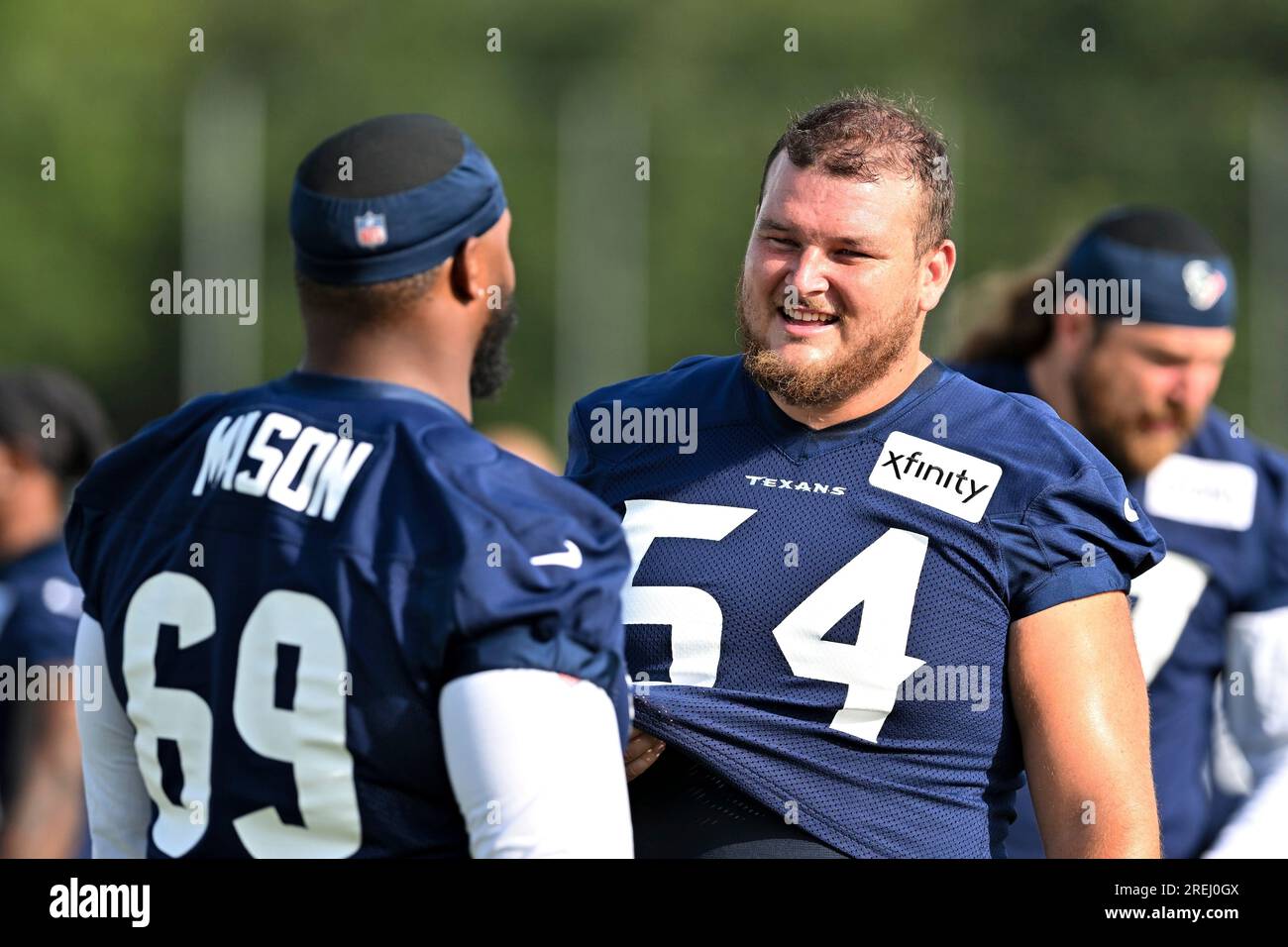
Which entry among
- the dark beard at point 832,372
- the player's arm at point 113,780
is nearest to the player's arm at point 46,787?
the player's arm at point 113,780

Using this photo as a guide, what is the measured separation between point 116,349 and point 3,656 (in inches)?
686

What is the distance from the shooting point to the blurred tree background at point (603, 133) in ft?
65.1

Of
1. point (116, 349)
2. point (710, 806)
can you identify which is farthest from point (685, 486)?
point (116, 349)

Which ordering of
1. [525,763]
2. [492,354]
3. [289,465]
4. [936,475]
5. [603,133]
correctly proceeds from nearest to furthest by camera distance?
[525,763] < [289,465] < [492,354] < [936,475] < [603,133]

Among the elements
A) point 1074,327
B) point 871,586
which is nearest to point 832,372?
point 871,586

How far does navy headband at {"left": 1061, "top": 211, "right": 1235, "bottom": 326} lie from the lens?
475cm

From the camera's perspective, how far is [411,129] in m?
2.48

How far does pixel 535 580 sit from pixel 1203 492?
2.95 metres

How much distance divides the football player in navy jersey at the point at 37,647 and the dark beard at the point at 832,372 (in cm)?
253

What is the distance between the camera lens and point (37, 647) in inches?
196

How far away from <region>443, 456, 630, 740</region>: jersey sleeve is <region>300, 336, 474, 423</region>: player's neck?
7.3 inches

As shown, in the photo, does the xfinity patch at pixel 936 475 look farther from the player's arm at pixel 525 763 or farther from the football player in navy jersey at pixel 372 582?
the player's arm at pixel 525 763

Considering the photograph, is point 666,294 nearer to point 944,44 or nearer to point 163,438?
point 944,44

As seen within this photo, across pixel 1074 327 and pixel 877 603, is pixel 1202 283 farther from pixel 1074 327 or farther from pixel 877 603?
pixel 877 603
